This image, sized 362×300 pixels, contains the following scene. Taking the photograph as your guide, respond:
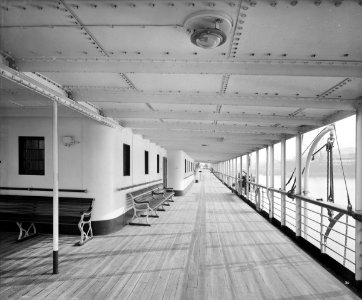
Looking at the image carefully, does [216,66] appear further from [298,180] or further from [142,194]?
[142,194]

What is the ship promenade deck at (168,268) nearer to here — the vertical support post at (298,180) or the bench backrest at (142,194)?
the vertical support post at (298,180)

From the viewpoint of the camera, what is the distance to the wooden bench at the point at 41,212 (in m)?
4.73

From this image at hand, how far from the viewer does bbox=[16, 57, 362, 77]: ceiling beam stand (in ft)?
7.21

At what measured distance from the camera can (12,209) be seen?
5.14 m

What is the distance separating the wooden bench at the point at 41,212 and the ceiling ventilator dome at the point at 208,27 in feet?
12.9

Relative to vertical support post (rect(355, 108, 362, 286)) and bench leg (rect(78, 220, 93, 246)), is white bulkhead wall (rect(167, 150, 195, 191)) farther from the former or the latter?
vertical support post (rect(355, 108, 362, 286))

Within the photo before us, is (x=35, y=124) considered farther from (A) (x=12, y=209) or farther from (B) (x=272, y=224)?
(B) (x=272, y=224)

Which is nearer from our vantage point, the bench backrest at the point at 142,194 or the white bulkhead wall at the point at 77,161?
the white bulkhead wall at the point at 77,161

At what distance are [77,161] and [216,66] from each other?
3.91m

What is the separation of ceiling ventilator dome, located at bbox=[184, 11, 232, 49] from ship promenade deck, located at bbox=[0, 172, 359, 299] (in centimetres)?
250

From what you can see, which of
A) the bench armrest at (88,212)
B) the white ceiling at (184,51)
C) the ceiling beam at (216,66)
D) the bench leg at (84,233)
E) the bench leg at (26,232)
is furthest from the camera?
the bench leg at (26,232)

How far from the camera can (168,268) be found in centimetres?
357

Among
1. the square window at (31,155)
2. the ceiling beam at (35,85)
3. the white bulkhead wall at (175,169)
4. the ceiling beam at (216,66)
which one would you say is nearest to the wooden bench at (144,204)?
the square window at (31,155)

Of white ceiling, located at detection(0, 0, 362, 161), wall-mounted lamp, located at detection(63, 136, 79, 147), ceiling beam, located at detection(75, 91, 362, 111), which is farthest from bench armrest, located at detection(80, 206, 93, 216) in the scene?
ceiling beam, located at detection(75, 91, 362, 111)
